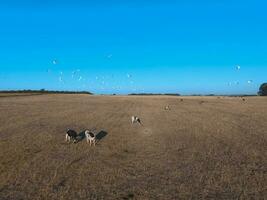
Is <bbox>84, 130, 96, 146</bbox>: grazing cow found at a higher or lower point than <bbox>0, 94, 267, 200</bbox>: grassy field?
higher

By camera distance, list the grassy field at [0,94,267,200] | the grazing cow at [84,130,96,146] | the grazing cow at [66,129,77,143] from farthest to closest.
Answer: the grazing cow at [66,129,77,143], the grazing cow at [84,130,96,146], the grassy field at [0,94,267,200]

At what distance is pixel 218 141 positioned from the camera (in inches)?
1111

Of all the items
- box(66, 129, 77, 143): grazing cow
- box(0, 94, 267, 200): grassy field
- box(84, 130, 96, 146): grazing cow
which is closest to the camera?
box(0, 94, 267, 200): grassy field

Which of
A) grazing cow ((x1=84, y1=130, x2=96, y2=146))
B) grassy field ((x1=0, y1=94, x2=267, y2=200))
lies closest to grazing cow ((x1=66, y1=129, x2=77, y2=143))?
grassy field ((x1=0, y1=94, x2=267, y2=200))

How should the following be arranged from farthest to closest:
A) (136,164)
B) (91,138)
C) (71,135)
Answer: (71,135), (91,138), (136,164)

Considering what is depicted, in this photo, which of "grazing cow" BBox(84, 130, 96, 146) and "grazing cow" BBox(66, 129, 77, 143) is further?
"grazing cow" BBox(66, 129, 77, 143)

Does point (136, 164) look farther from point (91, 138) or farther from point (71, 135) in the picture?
point (71, 135)

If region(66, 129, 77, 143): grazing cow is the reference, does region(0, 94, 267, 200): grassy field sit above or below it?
below

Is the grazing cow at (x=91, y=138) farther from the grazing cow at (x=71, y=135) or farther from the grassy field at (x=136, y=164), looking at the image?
the grazing cow at (x=71, y=135)

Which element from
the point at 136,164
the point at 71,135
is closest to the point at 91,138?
the point at 71,135

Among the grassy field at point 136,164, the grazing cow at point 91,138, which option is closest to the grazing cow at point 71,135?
the grassy field at point 136,164

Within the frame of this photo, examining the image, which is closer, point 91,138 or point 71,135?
point 91,138

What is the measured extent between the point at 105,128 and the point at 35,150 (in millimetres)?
10685

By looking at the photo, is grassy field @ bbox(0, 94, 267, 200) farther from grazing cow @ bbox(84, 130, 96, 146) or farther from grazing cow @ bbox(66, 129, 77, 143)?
grazing cow @ bbox(66, 129, 77, 143)
